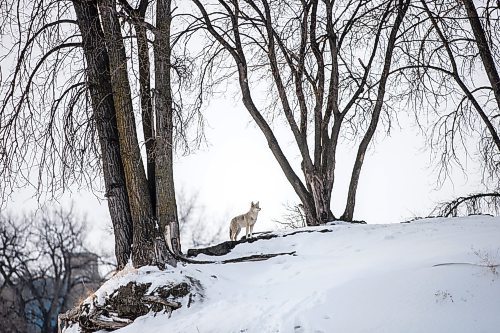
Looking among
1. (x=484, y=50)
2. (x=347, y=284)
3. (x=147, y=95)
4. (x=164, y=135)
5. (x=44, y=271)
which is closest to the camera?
(x=347, y=284)

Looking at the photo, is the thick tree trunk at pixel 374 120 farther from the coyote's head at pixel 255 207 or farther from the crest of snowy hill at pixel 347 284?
the crest of snowy hill at pixel 347 284

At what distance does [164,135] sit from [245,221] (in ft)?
13.4

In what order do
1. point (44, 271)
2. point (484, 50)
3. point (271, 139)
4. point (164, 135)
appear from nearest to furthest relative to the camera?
point (164, 135), point (484, 50), point (271, 139), point (44, 271)

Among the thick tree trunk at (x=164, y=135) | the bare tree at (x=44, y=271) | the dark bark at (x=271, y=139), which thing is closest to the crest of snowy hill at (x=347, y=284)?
the thick tree trunk at (x=164, y=135)

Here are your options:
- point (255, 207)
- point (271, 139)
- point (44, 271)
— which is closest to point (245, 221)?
point (255, 207)

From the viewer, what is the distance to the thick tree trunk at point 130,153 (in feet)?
22.2

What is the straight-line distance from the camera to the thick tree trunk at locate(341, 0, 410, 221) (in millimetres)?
10648

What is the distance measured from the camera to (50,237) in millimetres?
29609

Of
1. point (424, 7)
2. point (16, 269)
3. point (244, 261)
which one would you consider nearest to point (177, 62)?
point (244, 261)

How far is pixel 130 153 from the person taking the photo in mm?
7082

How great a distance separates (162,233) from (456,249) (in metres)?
4.02

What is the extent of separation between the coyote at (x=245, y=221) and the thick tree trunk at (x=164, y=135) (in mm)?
3633

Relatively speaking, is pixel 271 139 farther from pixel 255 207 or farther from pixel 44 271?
pixel 44 271

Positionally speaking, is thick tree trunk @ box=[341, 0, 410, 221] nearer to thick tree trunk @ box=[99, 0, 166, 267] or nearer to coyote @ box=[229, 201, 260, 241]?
coyote @ box=[229, 201, 260, 241]
